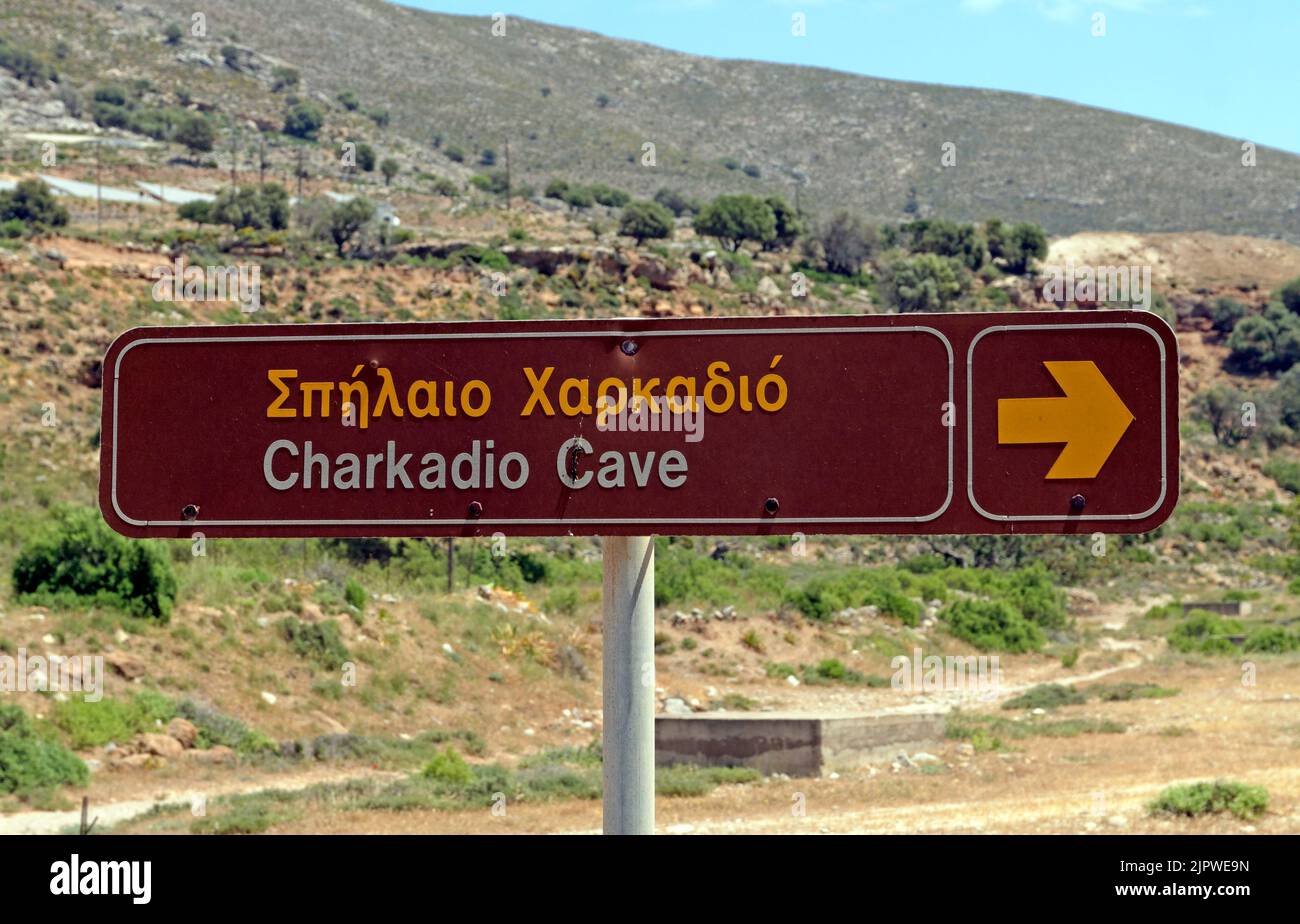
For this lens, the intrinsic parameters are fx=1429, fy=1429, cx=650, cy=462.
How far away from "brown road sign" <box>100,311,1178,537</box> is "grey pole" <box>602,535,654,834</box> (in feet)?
0.35

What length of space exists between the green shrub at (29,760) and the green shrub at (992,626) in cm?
1945

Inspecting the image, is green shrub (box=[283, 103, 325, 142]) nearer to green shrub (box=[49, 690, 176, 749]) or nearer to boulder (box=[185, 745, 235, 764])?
green shrub (box=[49, 690, 176, 749])

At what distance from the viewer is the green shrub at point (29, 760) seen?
14461 millimetres

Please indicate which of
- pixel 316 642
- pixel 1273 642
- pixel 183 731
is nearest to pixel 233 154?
pixel 316 642

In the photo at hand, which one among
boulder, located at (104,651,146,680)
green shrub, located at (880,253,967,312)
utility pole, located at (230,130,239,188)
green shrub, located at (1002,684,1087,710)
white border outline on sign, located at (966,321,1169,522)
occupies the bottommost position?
green shrub, located at (1002,684,1087,710)

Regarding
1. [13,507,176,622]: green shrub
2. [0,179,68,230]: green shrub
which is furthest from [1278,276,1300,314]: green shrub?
[13,507,176,622]: green shrub

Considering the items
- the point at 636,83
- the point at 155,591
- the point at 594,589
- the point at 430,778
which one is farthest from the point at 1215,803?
→ the point at 636,83

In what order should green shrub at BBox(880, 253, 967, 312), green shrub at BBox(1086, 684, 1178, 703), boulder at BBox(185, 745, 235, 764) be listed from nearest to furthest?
boulder at BBox(185, 745, 235, 764) → green shrub at BBox(1086, 684, 1178, 703) → green shrub at BBox(880, 253, 967, 312)

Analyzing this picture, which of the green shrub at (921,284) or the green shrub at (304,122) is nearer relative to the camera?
the green shrub at (921,284)

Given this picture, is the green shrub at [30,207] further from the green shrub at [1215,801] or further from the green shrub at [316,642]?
the green shrub at [1215,801]

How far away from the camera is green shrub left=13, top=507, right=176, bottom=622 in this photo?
2031 cm

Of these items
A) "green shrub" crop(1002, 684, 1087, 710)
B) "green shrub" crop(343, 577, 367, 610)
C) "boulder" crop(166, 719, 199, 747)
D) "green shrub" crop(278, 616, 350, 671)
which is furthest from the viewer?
"green shrub" crop(343, 577, 367, 610)

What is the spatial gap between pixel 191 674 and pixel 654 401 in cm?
1791

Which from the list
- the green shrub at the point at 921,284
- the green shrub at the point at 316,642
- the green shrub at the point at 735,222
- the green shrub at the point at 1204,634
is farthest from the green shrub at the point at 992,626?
the green shrub at the point at 735,222
